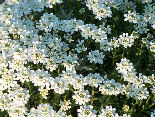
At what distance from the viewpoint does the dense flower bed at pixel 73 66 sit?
562 centimetres

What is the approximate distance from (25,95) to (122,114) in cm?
204

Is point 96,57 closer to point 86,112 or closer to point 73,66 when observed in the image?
point 73,66

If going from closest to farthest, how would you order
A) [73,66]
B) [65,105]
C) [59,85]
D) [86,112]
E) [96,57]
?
[86,112] < [59,85] < [65,105] < [73,66] < [96,57]

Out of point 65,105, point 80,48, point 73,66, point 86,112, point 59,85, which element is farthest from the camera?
point 80,48

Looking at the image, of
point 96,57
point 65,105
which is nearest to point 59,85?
point 65,105

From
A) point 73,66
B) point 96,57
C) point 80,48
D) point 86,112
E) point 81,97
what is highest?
point 80,48

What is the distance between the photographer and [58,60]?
6.10 metres

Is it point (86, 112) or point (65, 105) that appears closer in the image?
point (86, 112)

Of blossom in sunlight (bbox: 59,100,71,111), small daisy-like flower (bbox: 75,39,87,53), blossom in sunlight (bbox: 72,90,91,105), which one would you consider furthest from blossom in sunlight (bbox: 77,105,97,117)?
small daisy-like flower (bbox: 75,39,87,53)

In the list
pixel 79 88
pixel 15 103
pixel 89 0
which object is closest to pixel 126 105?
pixel 79 88

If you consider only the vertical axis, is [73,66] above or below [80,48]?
below

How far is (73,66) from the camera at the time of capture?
605cm

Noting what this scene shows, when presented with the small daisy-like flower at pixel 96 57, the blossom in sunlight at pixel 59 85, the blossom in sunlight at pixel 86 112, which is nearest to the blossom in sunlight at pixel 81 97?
the blossom in sunlight at pixel 86 112

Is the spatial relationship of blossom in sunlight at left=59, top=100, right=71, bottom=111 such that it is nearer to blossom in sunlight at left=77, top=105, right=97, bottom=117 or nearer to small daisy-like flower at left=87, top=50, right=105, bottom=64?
blossom in sunlight at left=77, top=105, right=97, bottom=117
